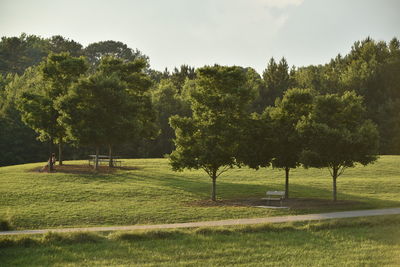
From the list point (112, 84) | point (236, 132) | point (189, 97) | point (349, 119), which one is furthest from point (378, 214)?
point (112, 84)

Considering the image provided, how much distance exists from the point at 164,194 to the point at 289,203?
9.68m

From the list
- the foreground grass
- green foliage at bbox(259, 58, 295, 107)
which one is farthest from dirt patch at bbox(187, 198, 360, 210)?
green foliage at bbox(259, 58, 295, 107)

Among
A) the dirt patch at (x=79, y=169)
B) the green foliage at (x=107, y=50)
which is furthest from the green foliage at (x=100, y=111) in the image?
the green foliage at (x=107, y=50)

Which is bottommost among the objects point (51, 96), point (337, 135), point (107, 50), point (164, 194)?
point (164, 194)

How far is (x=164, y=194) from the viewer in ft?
122

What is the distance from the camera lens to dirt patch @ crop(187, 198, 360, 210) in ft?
106

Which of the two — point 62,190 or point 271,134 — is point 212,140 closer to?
point 271,134

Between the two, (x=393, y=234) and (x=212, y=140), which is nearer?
(x=393, y=234)

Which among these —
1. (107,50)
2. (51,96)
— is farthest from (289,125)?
(107,50)

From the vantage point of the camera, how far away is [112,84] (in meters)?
49.1

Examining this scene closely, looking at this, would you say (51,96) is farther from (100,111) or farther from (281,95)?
(281,95)

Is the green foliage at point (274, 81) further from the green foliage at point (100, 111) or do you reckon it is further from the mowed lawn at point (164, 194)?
the green foliage at point (100, 111)

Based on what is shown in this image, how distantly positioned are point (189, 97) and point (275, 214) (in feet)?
36.5

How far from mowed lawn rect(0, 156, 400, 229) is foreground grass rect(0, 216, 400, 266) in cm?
423
